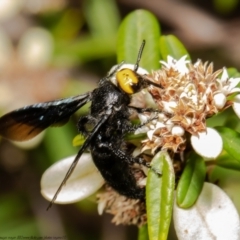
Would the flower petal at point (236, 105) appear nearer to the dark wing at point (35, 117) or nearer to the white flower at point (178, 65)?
the white flower at point (178, 65)

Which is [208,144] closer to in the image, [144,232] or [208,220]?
[208,220]

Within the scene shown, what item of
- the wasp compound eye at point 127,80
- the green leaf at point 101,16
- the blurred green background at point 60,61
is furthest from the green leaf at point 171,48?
the green leaf at point 101,16

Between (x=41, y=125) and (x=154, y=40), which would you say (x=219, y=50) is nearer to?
(x=154, y=40)

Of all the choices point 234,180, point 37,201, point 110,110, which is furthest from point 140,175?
point 37,201

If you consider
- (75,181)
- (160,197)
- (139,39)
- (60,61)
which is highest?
(139,39)

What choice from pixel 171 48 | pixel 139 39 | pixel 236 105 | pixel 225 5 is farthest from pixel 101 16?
pixel 236 105

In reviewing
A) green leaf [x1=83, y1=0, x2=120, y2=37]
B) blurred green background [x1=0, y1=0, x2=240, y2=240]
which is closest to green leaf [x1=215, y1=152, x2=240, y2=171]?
blurred green background [x1=0, y1=0, x2=240, y2=240]

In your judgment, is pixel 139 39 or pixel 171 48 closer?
pixel 171 48

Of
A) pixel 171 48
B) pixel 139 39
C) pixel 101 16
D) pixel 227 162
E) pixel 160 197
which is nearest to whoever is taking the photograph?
pixel 160 197
